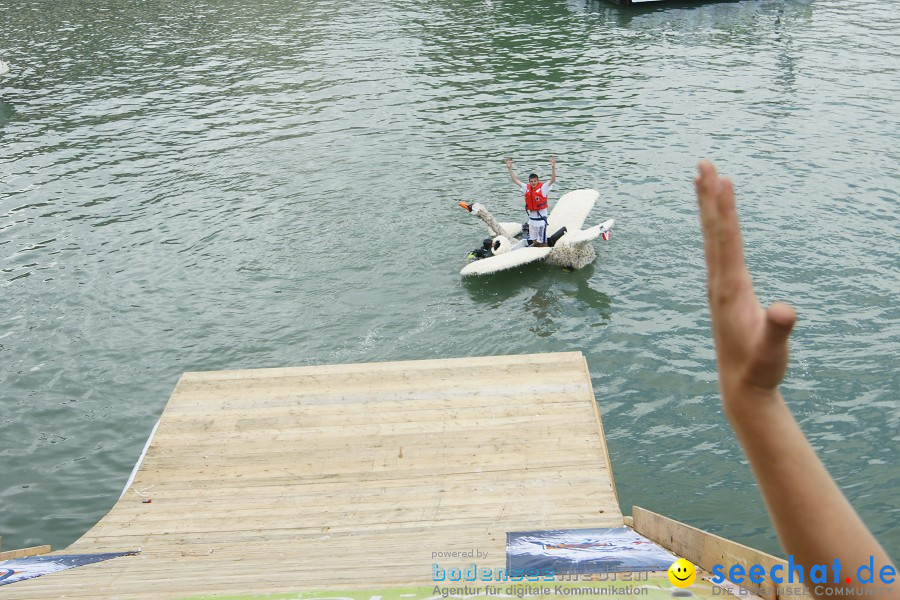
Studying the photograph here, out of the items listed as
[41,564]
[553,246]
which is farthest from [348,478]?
[553,246]

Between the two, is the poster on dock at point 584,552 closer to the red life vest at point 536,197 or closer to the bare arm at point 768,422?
the bare arm at point 768,422

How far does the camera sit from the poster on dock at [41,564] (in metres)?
9.78

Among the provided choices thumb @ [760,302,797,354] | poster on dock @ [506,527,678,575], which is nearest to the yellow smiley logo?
poster on dock @ [506,527,678,575]

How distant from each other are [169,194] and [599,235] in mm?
13173

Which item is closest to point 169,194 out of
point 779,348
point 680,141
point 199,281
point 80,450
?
point 199,281

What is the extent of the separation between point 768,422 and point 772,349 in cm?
24

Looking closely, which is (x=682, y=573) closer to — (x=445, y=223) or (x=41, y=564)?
(x=41, y=564)

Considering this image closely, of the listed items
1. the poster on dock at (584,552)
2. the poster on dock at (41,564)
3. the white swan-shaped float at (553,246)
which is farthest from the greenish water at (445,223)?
the poster on dock at (584,552)

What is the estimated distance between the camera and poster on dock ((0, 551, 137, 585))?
9781mm

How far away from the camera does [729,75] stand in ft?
111

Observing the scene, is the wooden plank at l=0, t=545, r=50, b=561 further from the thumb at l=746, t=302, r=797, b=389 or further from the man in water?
the man in water

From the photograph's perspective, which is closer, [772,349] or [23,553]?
[772,349]

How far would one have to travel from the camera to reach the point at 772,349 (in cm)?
225

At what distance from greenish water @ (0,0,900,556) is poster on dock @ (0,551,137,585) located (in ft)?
12.5
